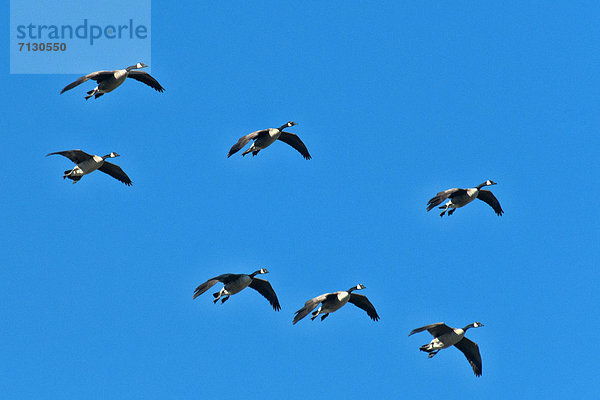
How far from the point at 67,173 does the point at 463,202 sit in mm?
16433

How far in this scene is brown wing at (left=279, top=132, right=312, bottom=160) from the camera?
151 feet

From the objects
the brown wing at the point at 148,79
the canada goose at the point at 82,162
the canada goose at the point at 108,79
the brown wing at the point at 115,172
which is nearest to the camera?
the canada goose at the point at 108,79

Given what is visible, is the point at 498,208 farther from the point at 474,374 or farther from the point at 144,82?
the point at 144,82

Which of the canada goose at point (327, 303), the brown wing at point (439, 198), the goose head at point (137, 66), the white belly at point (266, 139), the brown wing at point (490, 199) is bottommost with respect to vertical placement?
the canada goose at point (327, 303)

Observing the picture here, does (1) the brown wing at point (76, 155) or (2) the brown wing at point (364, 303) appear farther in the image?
(2) the brown wing at point (364, 303)

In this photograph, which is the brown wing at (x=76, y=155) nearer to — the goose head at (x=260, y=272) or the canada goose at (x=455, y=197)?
the goose head at (x=260, y=272)

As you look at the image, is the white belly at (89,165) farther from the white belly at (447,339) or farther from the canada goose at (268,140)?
the white belly at (447,339)

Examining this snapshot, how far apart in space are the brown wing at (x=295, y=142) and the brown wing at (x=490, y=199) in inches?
311

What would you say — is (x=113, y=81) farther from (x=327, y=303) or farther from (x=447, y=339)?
(x=447, y=339)

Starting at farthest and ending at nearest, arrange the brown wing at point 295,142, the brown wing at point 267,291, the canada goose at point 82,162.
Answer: the brown wing at point 295,142 < the brown wing at point 267,291 < the canada goose at point 82,162

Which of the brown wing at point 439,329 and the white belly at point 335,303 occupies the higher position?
the white belly at point 335,303

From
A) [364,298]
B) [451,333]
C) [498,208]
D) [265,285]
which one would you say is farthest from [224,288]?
[498,208]

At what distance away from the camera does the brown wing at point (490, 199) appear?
47.3 meters

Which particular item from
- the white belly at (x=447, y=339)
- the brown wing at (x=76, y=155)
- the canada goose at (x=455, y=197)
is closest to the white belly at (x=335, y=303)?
the white belly at (x=447, y=339)
